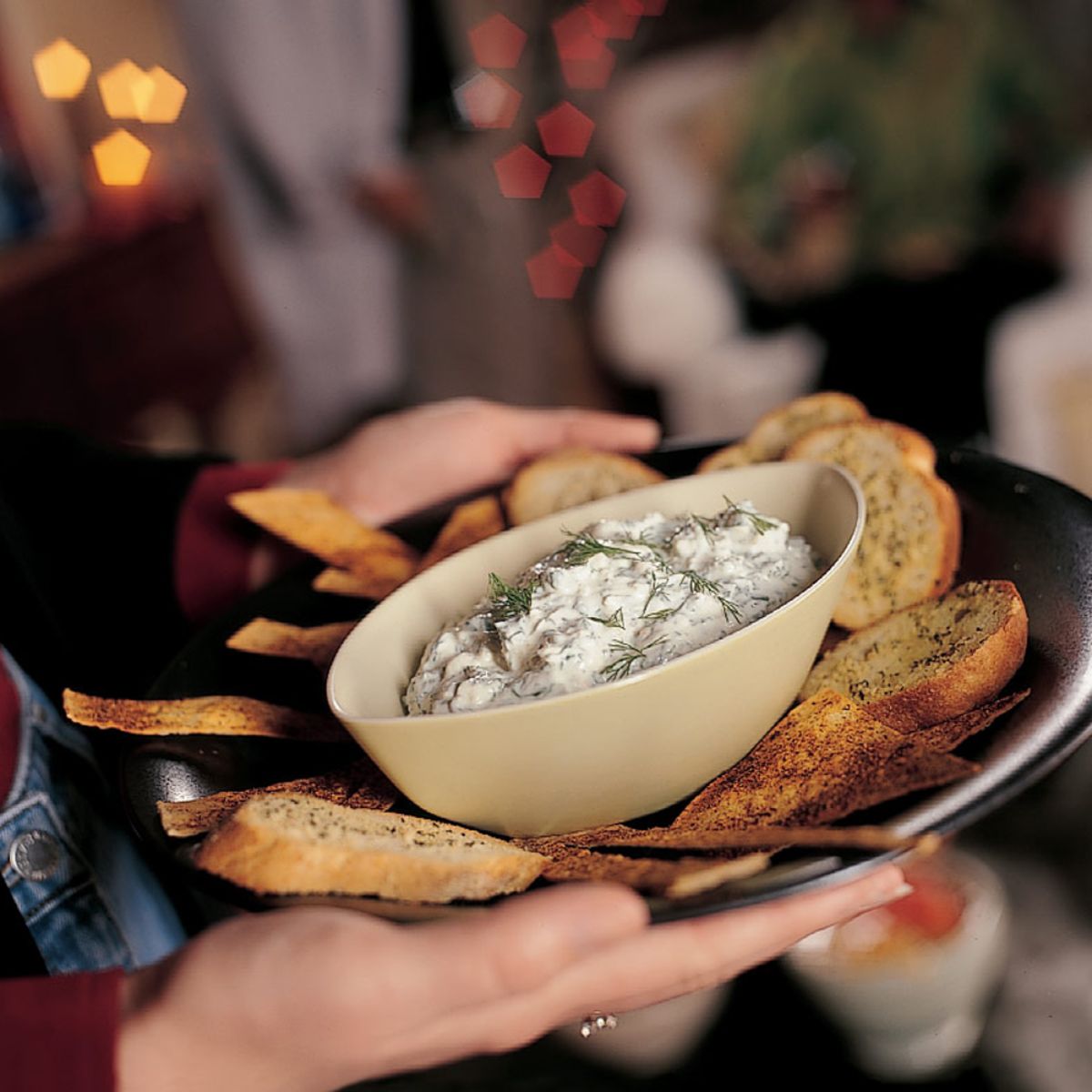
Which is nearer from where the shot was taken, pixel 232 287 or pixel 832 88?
pixel 832 88

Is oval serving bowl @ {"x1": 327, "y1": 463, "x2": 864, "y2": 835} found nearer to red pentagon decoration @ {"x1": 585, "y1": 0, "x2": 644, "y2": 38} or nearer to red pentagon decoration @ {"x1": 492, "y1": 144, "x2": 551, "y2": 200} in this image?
red pentagon decoration @ {"x1": 492, "y1": 144, "x2": 551, "y2": 200}

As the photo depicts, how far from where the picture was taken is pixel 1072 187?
113 inches

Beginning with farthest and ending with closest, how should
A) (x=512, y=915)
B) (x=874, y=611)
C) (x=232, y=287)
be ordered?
1. (x=232, y=287)
2. (x=874, y=611)
3. (x=512, y=915)

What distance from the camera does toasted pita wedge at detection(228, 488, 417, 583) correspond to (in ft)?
3.86

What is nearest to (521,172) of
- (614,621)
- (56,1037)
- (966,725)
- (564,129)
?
(564,129)

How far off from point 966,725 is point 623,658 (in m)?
0.23

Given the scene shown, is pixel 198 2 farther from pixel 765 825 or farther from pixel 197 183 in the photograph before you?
pixel 765 825

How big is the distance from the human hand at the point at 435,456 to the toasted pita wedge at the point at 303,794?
52cm

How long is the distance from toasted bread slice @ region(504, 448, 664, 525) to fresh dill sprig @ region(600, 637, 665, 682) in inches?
15.2

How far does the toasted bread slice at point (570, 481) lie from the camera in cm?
121

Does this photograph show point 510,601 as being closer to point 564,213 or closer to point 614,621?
point 614,621

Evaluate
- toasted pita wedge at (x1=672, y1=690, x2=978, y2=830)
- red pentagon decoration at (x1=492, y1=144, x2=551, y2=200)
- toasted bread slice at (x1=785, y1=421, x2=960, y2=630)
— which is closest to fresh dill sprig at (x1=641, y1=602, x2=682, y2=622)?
toasted pita wedge at (x1=672, y1=690, x2=978, y2=830)

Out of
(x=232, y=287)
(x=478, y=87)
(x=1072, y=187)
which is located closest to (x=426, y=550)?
(x=1072, y=187)

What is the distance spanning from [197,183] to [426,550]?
12.4 feet
